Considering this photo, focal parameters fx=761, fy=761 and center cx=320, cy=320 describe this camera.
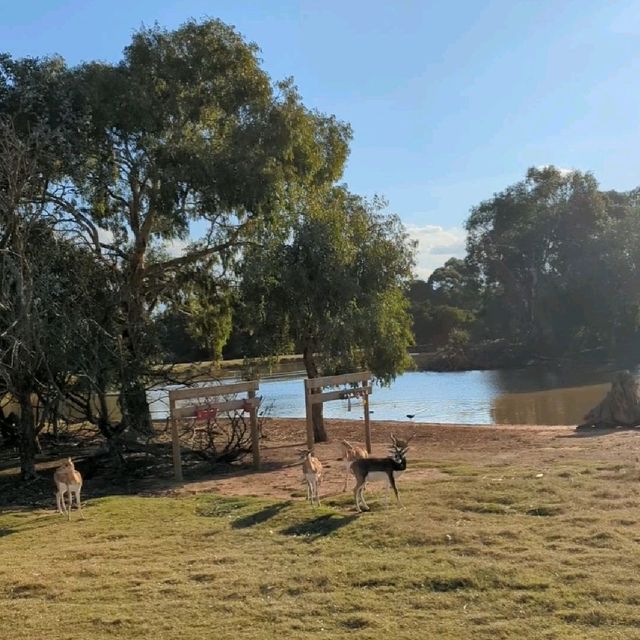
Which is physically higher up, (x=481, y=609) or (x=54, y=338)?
(x=54, y=338)

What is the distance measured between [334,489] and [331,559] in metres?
4.32

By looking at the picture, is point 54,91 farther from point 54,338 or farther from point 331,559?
point 331,559

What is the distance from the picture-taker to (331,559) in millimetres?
6734

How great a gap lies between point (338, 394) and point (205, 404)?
114 inches

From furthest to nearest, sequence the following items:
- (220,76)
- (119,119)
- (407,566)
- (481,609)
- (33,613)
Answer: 1. (220,76)
2. (119,119)
3. (407,566)
4. (33,613)
5. (481,609)

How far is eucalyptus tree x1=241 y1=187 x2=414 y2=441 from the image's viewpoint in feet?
52.5

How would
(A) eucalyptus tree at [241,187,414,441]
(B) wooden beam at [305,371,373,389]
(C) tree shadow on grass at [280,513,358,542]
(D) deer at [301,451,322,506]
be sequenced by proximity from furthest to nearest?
(A) eucalyptus tree at [241,187,414,441], (B) wooden beam at [305,371,373,389], (D) deer at [301,451,322,506], (C) tree shadow on grass at [280,513,358,542]

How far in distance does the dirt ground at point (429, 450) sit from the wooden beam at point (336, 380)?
4.85ft

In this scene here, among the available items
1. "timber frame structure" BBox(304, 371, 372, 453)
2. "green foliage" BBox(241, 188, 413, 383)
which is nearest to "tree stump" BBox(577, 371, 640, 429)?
"green foliage" BBox(241, 188, 413, 383)

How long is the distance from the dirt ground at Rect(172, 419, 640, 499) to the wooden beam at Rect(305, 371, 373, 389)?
58.2 inches

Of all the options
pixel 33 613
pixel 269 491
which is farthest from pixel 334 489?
pixel 33 613

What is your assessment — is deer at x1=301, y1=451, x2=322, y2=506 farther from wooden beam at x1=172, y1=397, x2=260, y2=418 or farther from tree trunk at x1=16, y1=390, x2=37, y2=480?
tree trunk at x1=16, y1=390, x2=37, y2=480

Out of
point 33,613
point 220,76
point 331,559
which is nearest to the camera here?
point 33,613

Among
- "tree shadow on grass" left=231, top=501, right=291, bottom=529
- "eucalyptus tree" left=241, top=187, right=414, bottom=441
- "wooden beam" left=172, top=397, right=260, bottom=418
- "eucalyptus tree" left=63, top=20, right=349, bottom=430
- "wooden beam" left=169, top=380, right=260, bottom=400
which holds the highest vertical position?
"eucalyptus tree" left=63, top=20, right=349, bottom=430
